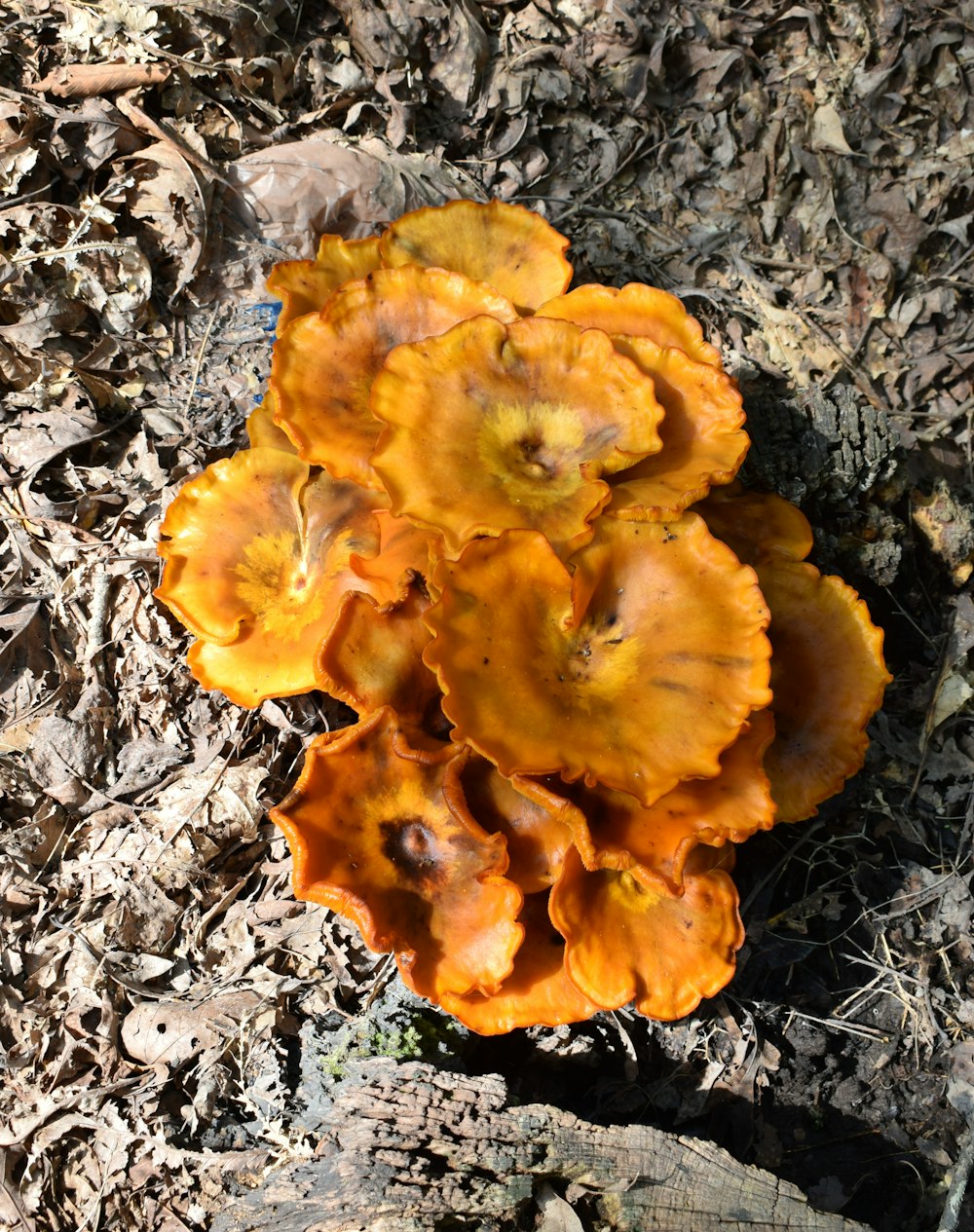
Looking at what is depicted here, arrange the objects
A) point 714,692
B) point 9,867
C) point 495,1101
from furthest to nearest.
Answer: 1. point 9,867
2. point 495,1101
3. point 714,692

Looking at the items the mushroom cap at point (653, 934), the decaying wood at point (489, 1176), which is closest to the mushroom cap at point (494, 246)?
the mushroom cap at point (653, 934)

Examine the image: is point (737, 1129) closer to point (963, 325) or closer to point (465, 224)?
point (465, 224)

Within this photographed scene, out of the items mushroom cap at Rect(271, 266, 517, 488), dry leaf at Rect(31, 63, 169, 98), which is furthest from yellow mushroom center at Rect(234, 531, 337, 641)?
dry leaf at Rect(31, 63, 169, 98)

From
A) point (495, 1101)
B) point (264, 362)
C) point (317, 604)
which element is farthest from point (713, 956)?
point (264, 362)

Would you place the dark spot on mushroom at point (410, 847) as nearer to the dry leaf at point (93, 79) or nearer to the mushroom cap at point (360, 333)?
the mushroom cap at point (360, 333)

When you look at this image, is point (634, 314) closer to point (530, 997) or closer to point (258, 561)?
point (258, 561)

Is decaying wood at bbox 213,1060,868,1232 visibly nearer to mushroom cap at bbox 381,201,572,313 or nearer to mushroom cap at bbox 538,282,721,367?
mushroom cap at bbox 538,282,721,367
